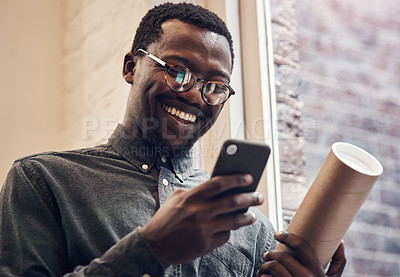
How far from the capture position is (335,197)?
966 mm

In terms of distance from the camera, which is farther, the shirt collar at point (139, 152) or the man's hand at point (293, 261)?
the shirt collar at point (139, 152)

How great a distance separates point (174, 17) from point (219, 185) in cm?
65

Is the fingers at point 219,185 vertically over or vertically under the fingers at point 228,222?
over

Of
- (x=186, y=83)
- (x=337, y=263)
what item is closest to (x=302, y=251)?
(x=337, y=263)

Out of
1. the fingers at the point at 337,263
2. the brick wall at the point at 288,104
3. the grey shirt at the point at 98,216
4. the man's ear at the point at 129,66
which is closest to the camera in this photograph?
the grey shirt at the point at 98,216

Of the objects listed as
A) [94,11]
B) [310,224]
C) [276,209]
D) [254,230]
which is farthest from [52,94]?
[310,224]

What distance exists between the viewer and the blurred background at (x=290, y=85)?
1494 mm

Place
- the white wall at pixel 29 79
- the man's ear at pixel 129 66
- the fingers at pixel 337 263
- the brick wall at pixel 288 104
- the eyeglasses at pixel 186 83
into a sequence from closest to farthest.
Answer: the fingers at pixel 337 263 < the eyeglasses at pixel 186 83 < the man's ear at pixel 129 66 < the brick wall at pixel 288 104 < the white wall at pixel 29 79

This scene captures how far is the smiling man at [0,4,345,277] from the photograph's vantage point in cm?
91

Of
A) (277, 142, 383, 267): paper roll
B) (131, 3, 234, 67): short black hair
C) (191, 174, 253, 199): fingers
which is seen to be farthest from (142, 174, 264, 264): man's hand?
(131, 3, 234, 67): short black hair

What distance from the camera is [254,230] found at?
1.35 meters

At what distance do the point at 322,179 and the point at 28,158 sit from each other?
630 mm

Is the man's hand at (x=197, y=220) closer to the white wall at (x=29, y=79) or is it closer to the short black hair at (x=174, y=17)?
the short black hair at (x=174, y=17)

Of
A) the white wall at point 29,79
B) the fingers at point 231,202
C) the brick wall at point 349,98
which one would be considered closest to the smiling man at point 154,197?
the fingers at point 231,202
